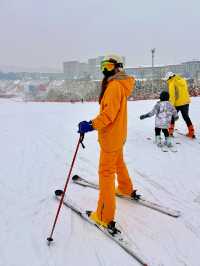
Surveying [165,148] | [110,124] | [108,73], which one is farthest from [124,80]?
[165,148]

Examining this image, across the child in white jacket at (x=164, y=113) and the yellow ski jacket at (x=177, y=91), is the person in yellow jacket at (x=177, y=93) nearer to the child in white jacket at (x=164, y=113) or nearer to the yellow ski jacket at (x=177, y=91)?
the yellow ski jacket at (x=177, y=91)

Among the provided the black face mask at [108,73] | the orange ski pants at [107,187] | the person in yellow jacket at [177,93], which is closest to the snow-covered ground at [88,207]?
the orange ski pants at [107,187]

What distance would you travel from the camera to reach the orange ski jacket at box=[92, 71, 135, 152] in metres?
3.53

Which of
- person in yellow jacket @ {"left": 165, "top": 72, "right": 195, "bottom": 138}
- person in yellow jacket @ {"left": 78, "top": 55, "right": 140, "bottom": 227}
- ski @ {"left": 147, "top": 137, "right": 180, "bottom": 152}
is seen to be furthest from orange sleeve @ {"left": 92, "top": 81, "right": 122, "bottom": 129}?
person in yellow jacket @ {"left": 165, "top": 72, "right": 195, "bottom": 138}

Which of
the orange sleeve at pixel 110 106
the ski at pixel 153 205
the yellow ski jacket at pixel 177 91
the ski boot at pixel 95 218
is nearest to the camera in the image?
the orange sleeve at pixel 110 106

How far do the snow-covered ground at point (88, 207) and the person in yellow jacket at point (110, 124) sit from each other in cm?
36

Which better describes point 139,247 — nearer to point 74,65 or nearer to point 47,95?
point 47,95

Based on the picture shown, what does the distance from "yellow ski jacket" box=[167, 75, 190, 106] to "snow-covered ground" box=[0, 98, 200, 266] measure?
884 millimetres

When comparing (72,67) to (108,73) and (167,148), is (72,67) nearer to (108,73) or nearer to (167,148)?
(167,148)

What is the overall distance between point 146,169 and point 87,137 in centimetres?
332

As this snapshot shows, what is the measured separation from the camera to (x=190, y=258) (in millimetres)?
3248

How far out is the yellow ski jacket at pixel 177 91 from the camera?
8.05 m

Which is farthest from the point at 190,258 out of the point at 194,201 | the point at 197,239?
the point at 194,201

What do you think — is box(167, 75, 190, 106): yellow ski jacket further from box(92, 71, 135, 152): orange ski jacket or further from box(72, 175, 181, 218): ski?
box(92, 71, 135, 152): orange ski jacket
